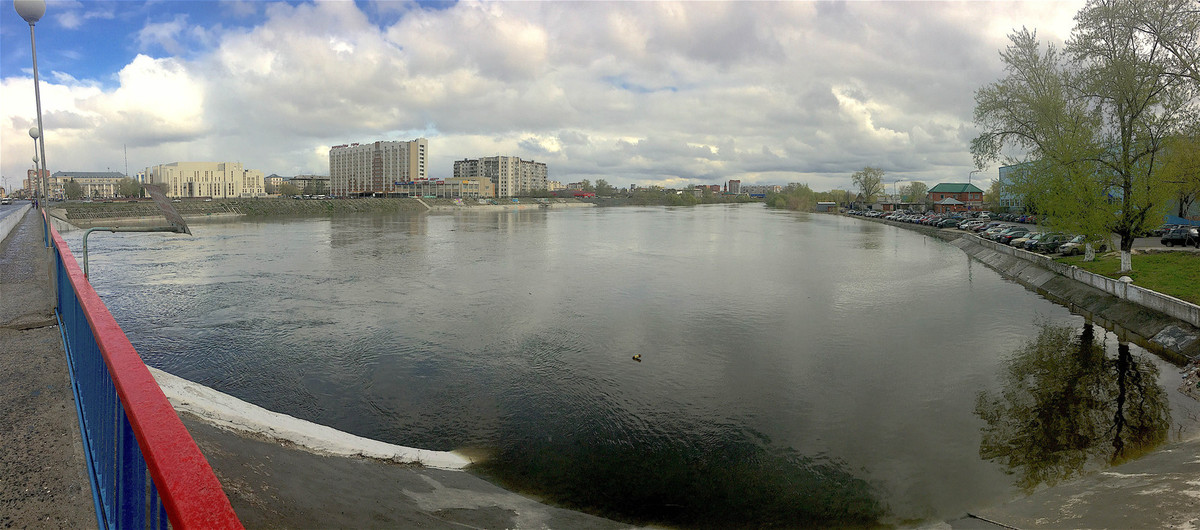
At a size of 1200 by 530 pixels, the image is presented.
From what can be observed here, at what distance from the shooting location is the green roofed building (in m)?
85.7

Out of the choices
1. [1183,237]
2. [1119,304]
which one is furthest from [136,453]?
[1183,237]

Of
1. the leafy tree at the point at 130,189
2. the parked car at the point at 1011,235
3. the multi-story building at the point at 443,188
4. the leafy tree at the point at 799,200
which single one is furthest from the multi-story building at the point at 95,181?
the parked car at the point at 1011,235

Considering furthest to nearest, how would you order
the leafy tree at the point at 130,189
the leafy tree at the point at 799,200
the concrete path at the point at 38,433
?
1. the leafy tree at the point at 799,200
2. the leafy tree at the point at 130,189
3. the concrete path at the point at 38,433

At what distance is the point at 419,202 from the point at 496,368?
358 feet

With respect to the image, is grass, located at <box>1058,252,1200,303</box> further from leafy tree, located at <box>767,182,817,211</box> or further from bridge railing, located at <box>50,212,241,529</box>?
leafy tree, located at <box>767,182,817,211</box>

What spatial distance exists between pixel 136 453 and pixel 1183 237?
1434 inches

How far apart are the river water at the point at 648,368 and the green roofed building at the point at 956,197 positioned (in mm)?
67632

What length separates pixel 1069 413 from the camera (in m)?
10.9

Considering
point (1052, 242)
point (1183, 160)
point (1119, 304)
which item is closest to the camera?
point (1119, 304)

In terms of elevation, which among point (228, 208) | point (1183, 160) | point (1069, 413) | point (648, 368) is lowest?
point (1069, 413)

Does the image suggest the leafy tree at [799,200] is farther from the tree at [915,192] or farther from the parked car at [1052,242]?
the parked car at [1052,242]

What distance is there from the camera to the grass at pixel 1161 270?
52.5 feet

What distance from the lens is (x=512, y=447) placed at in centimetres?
936

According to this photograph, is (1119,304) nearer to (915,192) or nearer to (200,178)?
(915,192)
